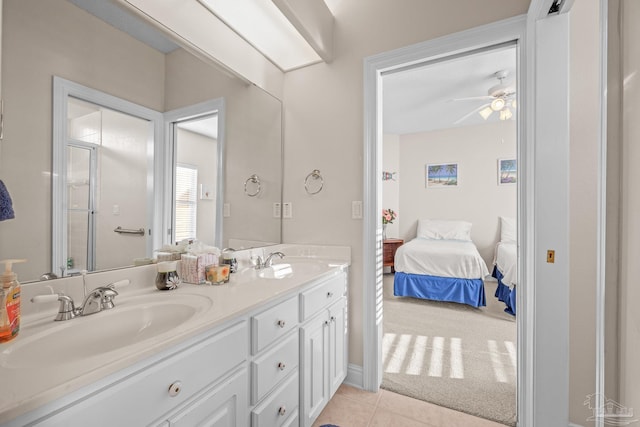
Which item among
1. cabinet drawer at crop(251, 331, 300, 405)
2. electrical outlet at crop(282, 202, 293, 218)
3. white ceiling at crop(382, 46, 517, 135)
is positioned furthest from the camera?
white ceiling at crop(382, 46, 517, 135)

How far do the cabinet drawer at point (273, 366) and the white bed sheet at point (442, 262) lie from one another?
2755mm

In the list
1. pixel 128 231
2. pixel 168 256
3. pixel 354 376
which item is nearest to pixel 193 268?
pixel 168 256

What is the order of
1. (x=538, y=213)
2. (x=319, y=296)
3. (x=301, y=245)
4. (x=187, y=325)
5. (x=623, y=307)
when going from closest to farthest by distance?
(x=623, y=307) → (x=187, y=325) → (x=538, y=213) → (x=319, y=296) → (x=301, y=245)

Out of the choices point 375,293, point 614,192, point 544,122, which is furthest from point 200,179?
point 544,122

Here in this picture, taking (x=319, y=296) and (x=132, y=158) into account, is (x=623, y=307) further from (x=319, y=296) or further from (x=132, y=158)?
(x=132, y=158)

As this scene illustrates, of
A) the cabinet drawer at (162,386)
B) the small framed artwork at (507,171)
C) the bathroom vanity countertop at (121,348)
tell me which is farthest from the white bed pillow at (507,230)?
the cabinet drawer at (162,386)

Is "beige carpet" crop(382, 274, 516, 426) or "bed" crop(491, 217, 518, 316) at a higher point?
"bed" crop(491, 217, 518, 316)

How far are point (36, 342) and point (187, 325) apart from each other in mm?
366

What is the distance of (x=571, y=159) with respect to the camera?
1.39 metres

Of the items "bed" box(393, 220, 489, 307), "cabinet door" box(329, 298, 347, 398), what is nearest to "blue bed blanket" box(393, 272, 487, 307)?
"bed" box(393, 220, 489, 307)

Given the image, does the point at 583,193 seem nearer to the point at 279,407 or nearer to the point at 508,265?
the point at 279,407

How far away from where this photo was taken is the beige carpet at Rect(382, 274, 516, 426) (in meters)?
1.81

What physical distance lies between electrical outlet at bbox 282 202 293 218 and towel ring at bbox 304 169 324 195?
194 millimetres

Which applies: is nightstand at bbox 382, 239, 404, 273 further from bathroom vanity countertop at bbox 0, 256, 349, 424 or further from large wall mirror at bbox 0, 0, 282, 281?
bathroom vanity countertop at bbox 0, 256, 349, 424
